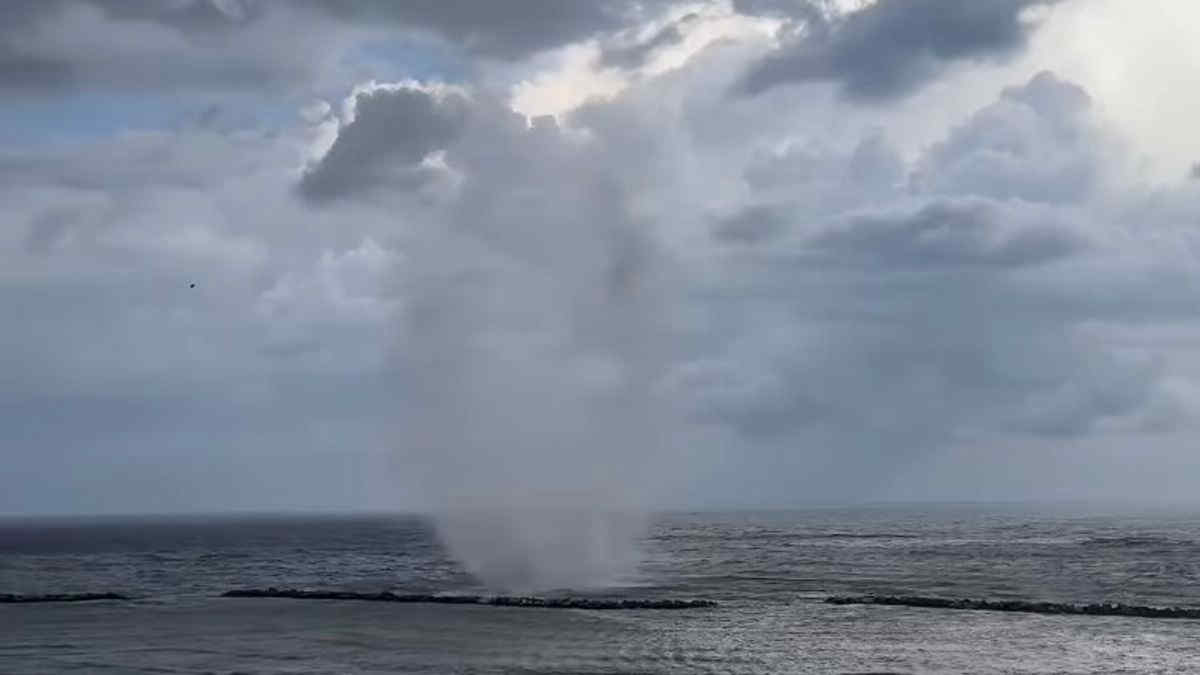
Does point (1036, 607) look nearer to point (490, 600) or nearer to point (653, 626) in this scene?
point (653, 626)

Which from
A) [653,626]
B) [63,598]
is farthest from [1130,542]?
[63,598]

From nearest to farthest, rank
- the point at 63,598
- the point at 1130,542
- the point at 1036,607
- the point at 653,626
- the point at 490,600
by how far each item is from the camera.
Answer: the point at 653,626, the point at 1036,607, the point at 490,600, the point at 63,598, the point at 1130,542

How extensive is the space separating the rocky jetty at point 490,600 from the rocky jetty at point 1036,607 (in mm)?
9055

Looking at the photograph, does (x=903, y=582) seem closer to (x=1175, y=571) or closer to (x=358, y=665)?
(x=1175, y=571)

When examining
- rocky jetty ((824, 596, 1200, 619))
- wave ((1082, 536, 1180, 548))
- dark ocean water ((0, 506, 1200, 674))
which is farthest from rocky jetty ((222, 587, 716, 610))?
wave ((1082, 536, 1180, 548))

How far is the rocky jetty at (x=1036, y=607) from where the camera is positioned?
219 feet

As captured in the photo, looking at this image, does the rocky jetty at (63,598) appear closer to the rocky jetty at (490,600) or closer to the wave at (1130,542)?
the rocky jetty at (490,600)

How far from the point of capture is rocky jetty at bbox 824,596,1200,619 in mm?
66825

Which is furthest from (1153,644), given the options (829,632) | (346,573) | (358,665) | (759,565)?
(346,573)

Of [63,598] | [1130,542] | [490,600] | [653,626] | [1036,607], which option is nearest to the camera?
[653,626]

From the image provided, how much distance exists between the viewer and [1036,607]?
69125 millimetres

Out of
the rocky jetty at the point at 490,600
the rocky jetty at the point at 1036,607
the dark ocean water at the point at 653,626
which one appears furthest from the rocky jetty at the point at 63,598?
the rocky jetty at the point at 1036,607

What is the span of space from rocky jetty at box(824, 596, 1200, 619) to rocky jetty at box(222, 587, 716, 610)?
29.7 ft

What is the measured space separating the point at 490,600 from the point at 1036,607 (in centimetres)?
2783
